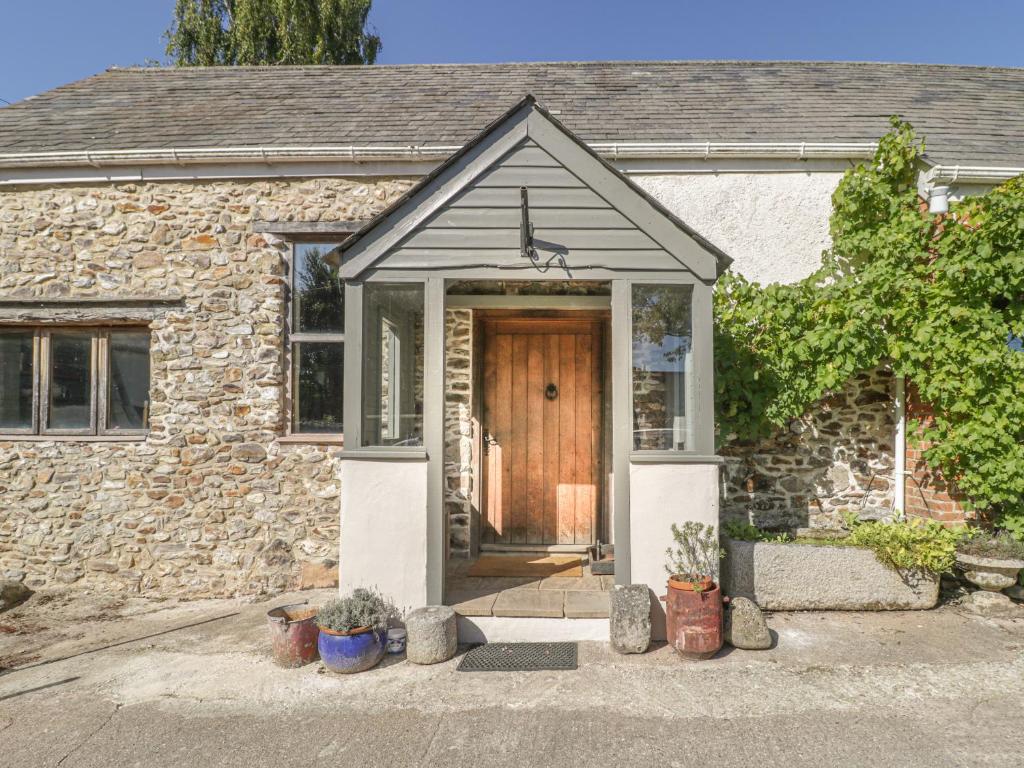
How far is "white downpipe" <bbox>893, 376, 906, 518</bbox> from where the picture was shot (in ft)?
18.7

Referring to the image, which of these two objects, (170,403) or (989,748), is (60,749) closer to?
(170,403)

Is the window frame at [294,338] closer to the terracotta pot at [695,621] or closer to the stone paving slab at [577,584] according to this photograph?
the stone paving slab at [577,584]

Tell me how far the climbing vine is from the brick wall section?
5.3 inches

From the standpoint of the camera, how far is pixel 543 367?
625 cm

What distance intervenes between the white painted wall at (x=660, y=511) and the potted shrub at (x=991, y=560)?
2635 mm

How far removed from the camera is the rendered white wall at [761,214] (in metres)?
6.00

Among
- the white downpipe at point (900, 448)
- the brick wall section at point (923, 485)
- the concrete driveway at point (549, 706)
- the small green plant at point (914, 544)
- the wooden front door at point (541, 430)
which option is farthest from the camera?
the wooden front door at point (541, 430)

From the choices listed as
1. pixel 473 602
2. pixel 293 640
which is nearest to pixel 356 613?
pixel 293 640

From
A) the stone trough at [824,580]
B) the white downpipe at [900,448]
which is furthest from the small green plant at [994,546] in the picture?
the white downpipe at [900,448]

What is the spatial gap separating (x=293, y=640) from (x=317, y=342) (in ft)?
9.98

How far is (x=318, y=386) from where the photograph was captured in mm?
5992

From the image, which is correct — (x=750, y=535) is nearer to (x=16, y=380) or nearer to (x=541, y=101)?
(x=541, y=101)

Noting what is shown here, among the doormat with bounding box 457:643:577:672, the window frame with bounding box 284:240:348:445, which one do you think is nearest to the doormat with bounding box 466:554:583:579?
the doormat with bounding box 457:643:577:672

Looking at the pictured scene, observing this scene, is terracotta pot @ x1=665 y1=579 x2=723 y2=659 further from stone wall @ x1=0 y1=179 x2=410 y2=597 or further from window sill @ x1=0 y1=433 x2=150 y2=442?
window sill @ x1=0 y1=433 x2=150 y2=442
